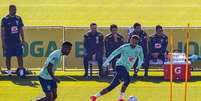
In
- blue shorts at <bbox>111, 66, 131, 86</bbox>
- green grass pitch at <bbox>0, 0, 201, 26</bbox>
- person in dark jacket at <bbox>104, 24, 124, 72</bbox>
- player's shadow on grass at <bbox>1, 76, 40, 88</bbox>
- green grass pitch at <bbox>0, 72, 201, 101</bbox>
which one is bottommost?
green grass pitch at <bbox>0, 72, 201, 101</bbox>

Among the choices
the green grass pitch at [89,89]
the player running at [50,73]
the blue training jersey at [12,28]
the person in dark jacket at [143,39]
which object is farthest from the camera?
the person in dark jacket at [143,39]

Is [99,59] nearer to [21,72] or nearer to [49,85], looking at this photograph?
[21,72]

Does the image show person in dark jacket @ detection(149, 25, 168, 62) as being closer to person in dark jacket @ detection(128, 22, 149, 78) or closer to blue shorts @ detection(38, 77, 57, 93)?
person in dark jacket @ detection(128, 22, 149, 78)

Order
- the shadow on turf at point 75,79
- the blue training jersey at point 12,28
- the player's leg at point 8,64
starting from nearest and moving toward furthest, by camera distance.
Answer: the shadow on turf at point 75,79
the blue training jersey at point 12,28
the player's leg at point 8,64

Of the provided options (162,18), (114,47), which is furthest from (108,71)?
(162,18)

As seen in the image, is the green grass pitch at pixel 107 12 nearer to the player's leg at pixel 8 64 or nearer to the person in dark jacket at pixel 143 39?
the person in dark jacket at pixel 143 39

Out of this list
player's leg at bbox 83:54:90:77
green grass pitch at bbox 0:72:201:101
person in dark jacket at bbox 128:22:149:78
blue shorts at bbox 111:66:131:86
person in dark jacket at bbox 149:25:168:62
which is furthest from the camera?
person in dark jacket at bbox 149:25:168:62

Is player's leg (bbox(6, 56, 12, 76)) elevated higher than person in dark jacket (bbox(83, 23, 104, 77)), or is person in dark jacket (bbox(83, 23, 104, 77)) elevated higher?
person in dark jacket (bbox(83, 23, 104, 77))

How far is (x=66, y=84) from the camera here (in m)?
25.1

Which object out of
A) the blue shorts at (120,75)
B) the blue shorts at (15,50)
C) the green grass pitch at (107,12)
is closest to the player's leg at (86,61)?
the blue shorts at (15,50)

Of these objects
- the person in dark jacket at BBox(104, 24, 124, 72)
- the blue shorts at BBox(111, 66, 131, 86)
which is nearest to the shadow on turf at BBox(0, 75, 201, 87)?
the person in dark jacket at BBox(104, 24, 124, 72)

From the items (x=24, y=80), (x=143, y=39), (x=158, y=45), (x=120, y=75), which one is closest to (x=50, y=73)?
(x=120, y=75)

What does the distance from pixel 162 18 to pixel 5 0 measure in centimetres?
1163

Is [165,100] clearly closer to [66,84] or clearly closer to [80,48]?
[66,84]
